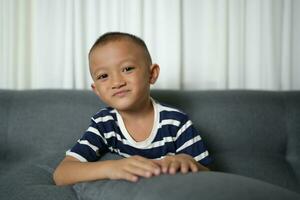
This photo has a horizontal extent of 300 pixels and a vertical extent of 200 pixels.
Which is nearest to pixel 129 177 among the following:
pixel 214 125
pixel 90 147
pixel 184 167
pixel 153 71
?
pixel 184 167

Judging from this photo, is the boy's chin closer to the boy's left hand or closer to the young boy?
the young boy

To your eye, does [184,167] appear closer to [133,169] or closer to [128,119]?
[133,169]

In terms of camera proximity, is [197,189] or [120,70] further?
[120,70]

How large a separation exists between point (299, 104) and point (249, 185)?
2.91 feet

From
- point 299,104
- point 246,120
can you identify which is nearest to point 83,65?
point 246,120

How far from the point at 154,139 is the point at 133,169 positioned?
402mm

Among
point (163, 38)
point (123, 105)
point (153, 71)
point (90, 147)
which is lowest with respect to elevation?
point (90, 147)

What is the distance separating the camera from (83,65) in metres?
1.81

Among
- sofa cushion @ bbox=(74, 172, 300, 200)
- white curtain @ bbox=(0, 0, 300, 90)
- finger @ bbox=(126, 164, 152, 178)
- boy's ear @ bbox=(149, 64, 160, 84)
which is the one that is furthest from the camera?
white curtain @ bbox=(0, 0, 300, 90)

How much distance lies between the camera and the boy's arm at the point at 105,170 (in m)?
0.83

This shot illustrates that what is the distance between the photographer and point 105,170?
2.98ft

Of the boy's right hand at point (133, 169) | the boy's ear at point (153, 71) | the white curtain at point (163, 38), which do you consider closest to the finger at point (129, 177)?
the boy's right hand at point (133, 169)

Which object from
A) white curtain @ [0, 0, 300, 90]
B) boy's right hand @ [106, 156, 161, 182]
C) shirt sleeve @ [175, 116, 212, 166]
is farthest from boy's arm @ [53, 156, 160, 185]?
white curtain @ [0, 0, 300, 90]

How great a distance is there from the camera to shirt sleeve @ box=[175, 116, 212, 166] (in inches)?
46.5
